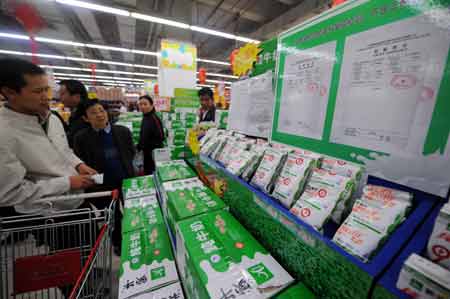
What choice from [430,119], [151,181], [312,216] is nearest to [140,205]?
[151,181]

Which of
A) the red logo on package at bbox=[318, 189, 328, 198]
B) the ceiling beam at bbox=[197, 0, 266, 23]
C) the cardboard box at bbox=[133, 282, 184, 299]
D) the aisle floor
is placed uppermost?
the ceiling beam at bbox=[197, 0, 266, 23]

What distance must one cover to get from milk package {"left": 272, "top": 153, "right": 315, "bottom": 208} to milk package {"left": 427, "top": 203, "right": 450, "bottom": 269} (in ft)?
1.36

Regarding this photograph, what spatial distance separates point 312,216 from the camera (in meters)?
0.69

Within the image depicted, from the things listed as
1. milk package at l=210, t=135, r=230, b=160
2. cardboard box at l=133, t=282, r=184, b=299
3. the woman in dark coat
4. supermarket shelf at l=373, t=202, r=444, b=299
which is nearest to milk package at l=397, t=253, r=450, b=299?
supermarket shelf at l=373, t=202, r=444, b=299

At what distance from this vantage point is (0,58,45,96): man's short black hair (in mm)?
1185

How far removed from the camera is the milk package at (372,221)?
0.53 metres

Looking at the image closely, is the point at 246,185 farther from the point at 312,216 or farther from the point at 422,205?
the point at 422,205

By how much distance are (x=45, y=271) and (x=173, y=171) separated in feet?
3.46

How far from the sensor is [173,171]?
1.84m

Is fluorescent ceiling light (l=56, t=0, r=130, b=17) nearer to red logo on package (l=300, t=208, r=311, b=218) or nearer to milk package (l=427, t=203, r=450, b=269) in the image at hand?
red logo on package (l=300, t=208, r=311, b=218)

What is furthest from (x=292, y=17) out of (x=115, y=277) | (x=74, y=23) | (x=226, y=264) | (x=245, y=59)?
(x=74, y=23)

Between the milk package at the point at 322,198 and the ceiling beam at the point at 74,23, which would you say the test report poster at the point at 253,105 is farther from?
the ceiling beam at the point at 74,23

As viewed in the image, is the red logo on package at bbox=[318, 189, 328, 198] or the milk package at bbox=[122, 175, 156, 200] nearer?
the red logo on package at bbox=[318, 189, 328, 198]

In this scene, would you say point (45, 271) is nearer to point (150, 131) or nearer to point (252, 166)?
point (252, 166)
